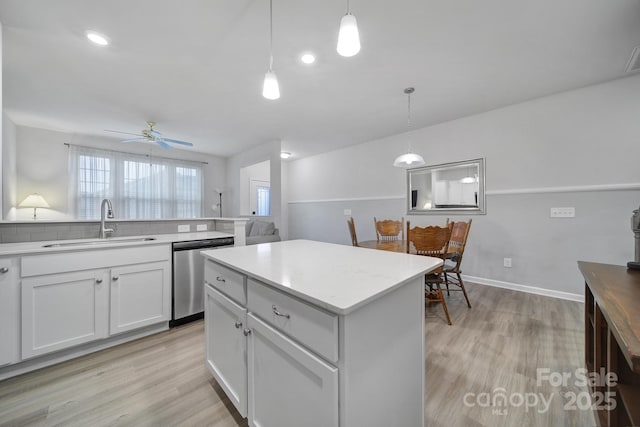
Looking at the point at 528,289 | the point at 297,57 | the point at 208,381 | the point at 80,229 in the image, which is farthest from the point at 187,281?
the point at 528,289

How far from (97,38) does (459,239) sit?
403 cm

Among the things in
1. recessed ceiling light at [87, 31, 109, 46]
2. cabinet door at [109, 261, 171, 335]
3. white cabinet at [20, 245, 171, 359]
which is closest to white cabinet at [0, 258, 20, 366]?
white cabinet at [20, 245, 171, 359]

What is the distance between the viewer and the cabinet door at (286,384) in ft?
2.40

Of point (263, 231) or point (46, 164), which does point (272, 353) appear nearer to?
point (263, 231)

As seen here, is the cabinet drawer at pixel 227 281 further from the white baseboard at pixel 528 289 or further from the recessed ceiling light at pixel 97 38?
the white baseboard at pixel 528 289

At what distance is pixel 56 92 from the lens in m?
2.76

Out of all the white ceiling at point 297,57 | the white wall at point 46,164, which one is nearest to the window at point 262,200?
the white ceiling at point 297,57

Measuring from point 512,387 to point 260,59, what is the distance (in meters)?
3.19

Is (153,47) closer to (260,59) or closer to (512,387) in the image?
(260,59)

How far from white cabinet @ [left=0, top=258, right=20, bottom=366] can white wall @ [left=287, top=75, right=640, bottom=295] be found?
4500mm

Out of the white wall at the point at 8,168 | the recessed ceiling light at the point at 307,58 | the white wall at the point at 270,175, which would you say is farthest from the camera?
the white wall at the point at 270,175

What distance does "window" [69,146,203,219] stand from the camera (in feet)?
13.7

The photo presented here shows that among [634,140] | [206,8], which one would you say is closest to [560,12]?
[634,140]

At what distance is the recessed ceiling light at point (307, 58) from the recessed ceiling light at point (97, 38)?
161 cm
